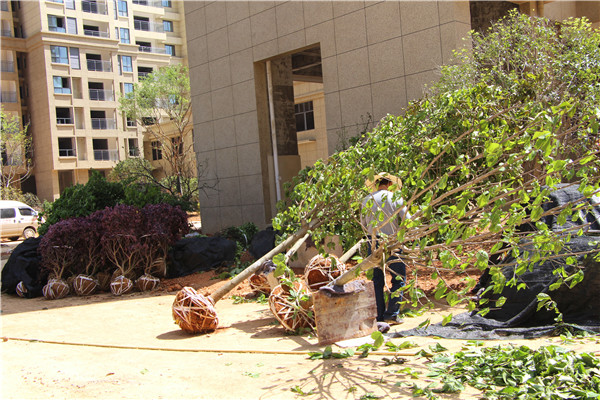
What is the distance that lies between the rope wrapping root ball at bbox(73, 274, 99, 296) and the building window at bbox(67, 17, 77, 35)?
138 ft

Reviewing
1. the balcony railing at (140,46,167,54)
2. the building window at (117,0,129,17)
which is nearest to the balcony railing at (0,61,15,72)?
the building window at (117,0,129,17)

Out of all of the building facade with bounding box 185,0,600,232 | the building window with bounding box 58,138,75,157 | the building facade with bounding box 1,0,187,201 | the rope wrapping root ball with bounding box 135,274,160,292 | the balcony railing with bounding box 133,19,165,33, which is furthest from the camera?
the balcony railing with bounding box 133,19,165,33

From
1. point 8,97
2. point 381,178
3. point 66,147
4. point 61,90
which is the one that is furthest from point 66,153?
point 381,178

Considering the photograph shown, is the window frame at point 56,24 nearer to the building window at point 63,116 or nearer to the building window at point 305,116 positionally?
the building window at point 63,116

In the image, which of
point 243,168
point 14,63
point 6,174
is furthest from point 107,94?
point 243,168

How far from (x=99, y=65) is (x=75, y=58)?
6.85 feet

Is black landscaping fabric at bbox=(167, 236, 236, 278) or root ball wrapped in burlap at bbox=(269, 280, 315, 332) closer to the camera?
root ball wrapped in burlap at bbox=(269, 280, 315, 332)

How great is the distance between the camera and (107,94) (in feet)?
157

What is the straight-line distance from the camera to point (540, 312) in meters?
5.56

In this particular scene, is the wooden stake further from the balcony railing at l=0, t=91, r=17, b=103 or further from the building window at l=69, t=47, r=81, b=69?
the balcony railing at l=0, t=91, r=17, b=103

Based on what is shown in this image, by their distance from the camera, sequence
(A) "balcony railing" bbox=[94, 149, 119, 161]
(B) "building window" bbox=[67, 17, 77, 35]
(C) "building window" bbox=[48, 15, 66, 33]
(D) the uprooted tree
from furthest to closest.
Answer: (A) "balcony railing" bbox=[94, 149, 119, 161]
(B) "building window" bbox=[67, 17, 77, 35]
(C) "building window" bbox=[48, 15, 66, 33]
(D) the uprooted tree

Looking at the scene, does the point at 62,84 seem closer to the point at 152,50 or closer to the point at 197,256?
the point at 152,50

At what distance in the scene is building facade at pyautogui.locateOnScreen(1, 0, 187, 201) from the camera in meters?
44.7

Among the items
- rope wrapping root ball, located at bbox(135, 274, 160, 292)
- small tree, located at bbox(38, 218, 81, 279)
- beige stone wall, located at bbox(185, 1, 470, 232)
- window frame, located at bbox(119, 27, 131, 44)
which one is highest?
window frame, located at bbox(119, 27, 131, 44)
